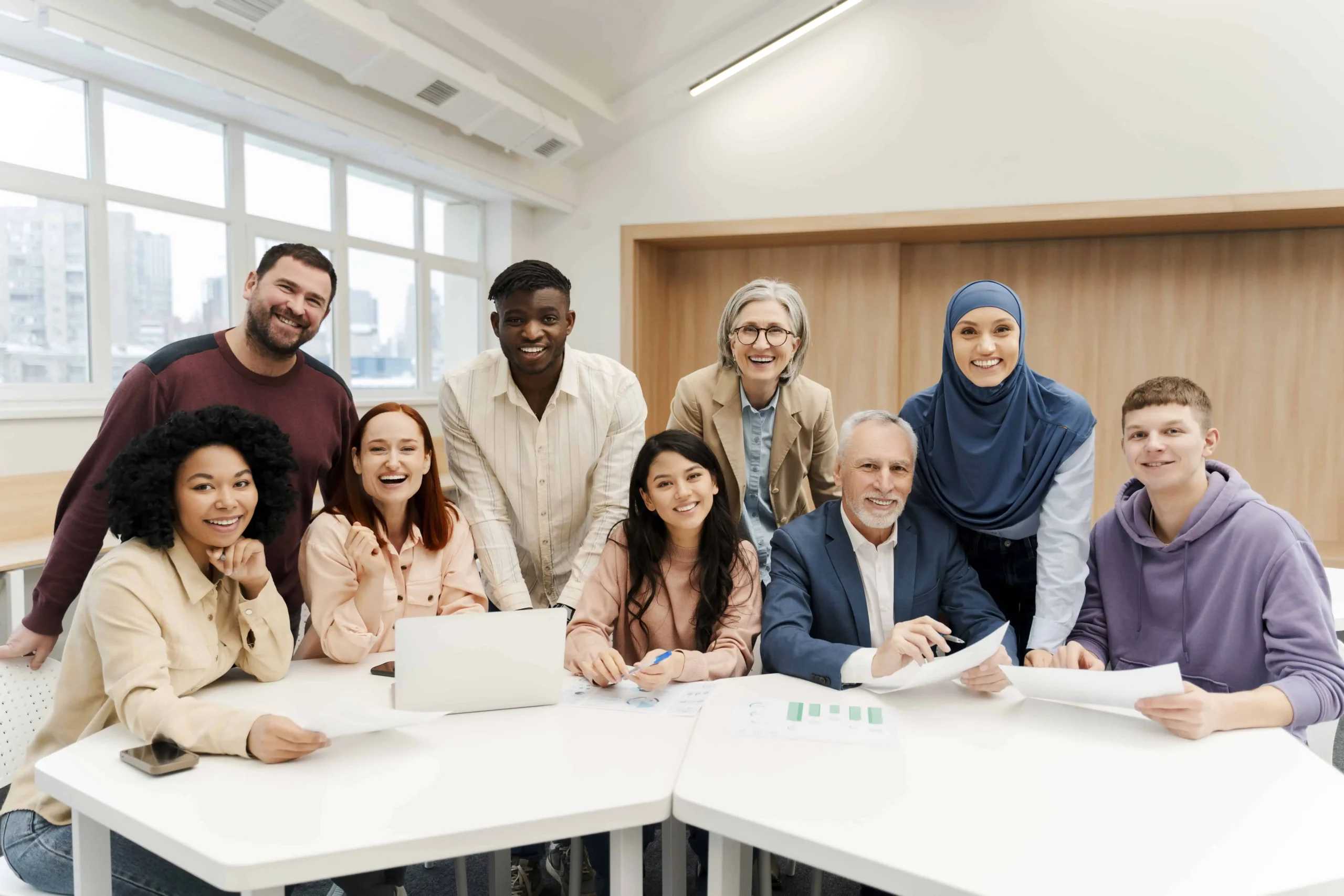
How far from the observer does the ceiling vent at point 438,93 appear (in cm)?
421

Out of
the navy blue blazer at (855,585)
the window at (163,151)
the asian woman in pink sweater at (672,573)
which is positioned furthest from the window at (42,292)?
the navy blue blazer at (855,585)

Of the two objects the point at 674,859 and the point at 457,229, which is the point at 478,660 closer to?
the point at 674,859

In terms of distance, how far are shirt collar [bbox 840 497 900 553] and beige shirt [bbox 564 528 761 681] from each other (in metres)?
0.25

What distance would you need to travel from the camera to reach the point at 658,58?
5.07 meters

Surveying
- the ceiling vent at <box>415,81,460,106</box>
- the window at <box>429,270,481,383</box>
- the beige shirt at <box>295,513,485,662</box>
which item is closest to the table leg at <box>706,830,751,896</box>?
the beige shirt at <box>295,513,485,662</box>

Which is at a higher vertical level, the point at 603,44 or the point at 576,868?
the point at 603,44

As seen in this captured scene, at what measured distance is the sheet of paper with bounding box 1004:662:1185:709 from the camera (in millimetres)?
1440

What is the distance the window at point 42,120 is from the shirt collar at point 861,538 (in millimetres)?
3423

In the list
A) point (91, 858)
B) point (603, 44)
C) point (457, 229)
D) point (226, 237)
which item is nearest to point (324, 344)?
point (226, 237)

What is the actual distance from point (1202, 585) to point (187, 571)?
2065 mm

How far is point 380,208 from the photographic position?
5.26m

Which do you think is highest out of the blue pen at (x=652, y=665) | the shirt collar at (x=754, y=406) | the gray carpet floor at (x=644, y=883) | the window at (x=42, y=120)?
the window at (x=42, y=120)

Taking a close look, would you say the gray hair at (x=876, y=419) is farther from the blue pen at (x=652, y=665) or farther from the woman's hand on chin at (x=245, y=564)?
the woman's hand on chin at (x=245, y=564)

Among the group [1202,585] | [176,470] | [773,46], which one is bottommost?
[1202,585]
